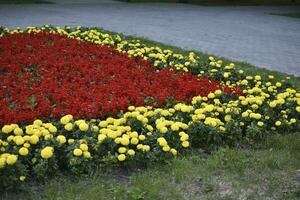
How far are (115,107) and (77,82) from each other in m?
1.27

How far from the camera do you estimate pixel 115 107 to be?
539 cm

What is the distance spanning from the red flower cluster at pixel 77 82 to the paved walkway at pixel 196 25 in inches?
128

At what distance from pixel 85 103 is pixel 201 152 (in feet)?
4.95

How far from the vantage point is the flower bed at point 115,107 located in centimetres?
414

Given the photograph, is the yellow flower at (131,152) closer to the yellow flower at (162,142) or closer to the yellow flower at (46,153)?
the yellow flower at (162,142)

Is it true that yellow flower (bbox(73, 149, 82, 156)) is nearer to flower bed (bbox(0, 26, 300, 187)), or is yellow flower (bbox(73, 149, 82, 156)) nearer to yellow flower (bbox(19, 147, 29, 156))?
flower bed (bbox(0, 26, 300, 187))

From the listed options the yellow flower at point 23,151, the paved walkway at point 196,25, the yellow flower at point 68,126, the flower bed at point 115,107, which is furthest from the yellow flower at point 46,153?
the paved walkway at point 196,25

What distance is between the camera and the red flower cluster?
17.4 ft

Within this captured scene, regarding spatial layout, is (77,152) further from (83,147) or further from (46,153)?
(46,153)

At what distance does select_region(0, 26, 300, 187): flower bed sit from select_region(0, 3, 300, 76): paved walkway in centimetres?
295

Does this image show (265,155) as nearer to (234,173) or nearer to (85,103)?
(234,173)

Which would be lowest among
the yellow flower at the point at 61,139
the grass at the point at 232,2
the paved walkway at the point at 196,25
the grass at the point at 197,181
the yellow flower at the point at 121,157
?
the grass at the point at 197,181

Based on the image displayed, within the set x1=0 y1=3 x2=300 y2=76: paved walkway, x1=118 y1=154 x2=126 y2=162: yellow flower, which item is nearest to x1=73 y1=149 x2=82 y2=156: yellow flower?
x1=118 y1=154 x2=126 y2=162: yellow flower

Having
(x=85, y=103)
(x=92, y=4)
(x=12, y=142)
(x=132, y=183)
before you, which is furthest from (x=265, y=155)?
(x=92, y=4)
